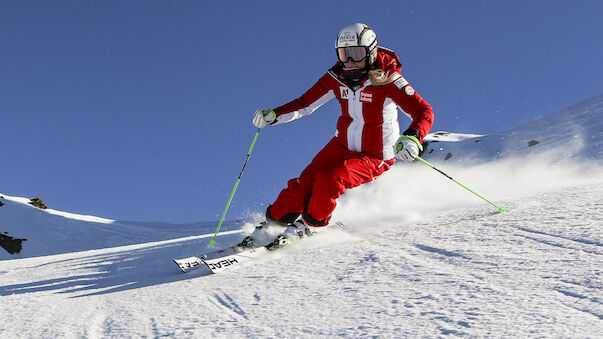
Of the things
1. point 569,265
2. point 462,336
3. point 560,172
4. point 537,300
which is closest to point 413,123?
point 569,265

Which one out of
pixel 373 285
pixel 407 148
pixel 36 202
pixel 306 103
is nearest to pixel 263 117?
pixel 306 103

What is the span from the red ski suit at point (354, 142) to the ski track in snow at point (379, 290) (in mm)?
472

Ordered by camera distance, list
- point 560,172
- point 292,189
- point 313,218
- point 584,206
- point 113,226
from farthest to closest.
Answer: point 113,226, point 560,172, point 292,189, point 313,218, point 584,206

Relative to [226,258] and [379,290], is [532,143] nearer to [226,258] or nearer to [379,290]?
[226,258]

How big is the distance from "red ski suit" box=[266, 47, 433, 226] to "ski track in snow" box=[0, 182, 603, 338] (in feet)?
1.55

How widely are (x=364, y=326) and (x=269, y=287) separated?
2.93ft

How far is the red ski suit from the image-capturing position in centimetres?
398

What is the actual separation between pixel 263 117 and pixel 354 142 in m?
1.08

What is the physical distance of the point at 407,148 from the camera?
3703mm

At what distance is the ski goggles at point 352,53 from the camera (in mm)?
4169

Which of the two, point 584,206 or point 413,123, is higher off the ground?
point 413,123

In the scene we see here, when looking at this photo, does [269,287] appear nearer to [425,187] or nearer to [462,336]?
[462,336]

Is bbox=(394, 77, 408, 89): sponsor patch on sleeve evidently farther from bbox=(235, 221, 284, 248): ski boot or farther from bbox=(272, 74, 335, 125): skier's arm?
bbox=(235, 221, 284, 248): ski boot

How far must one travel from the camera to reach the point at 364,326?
179 cm
